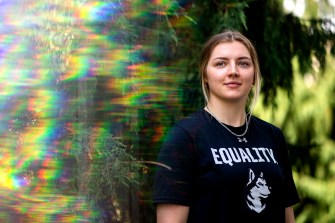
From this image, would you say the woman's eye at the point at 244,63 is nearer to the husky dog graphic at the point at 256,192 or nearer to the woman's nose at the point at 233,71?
the woman's nose at the point at 233,71

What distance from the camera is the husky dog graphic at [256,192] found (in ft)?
7.07

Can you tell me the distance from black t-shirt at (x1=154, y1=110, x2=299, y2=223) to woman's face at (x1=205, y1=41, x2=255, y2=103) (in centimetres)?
12

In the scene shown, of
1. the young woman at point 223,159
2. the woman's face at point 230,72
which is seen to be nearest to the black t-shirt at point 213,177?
the young woman at point 223,159

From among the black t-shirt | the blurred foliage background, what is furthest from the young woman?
the blurred foliage background

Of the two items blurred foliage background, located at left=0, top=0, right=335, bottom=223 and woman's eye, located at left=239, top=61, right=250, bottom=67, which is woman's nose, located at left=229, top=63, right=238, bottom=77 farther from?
blurred foliage background, located at left=0, top=0, right=335, bottom=223

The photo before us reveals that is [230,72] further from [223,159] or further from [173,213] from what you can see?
[173,213]

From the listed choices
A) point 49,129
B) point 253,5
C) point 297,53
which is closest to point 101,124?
point 49,129

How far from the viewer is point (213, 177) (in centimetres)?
213

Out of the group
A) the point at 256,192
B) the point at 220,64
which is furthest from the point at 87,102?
the point at 256,192

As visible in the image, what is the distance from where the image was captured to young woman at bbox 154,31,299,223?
2139 mm

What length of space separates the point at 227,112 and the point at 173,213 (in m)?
0.42

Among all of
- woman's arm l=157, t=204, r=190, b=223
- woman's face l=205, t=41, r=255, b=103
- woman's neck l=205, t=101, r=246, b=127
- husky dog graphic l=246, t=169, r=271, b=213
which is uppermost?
woman's face l=205, t=41, r=255, b=103

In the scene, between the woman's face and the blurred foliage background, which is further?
the woman's face

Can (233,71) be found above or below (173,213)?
above
